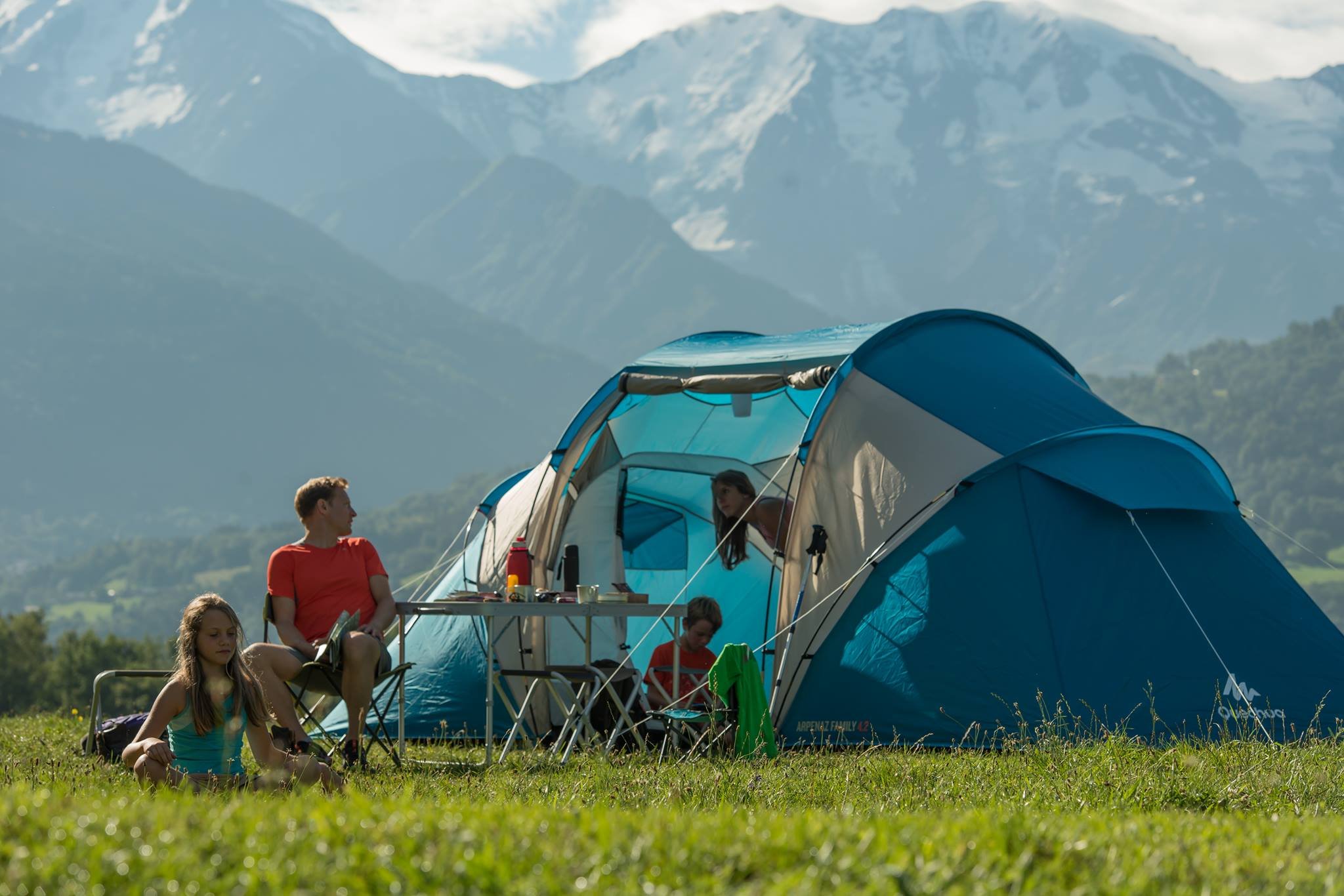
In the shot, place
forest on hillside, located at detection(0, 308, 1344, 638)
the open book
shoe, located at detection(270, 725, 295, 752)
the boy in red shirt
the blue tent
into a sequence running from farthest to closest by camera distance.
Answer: forest on hillside, located at detection(0, 308, 1344, 638)
the boy in red shirt
the blue tent
the open book
shoe, located at detection(270, 725, 295, 752)

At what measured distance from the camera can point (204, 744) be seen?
493cm

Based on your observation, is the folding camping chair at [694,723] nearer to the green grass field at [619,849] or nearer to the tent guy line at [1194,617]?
the green grass field at [619,849]

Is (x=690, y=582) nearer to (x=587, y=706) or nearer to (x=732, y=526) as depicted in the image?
(x=732, y=526)

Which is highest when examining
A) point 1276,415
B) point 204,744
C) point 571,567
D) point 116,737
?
point 1276,415

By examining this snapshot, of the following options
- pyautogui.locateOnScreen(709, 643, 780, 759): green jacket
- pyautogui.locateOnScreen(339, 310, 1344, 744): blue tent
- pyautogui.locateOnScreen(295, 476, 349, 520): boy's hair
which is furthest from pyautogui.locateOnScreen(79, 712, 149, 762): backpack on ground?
pyautogui.locateOnScreen(709, 643, 780, 759): green jacket

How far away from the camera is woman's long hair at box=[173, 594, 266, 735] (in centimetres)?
486

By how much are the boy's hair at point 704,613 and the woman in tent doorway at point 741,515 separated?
337mm

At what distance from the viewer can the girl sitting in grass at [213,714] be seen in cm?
482

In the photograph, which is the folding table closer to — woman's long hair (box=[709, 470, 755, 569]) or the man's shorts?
the man's shorts

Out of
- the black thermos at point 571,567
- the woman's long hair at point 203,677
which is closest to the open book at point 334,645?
the woman's long hair at point 203,677

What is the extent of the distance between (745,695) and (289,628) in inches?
83.7

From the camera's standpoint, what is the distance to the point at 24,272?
189500 millimetres

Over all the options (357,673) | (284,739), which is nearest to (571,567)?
(357,673)

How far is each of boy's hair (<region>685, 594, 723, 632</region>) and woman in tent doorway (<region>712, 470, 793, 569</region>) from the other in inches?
13.3
